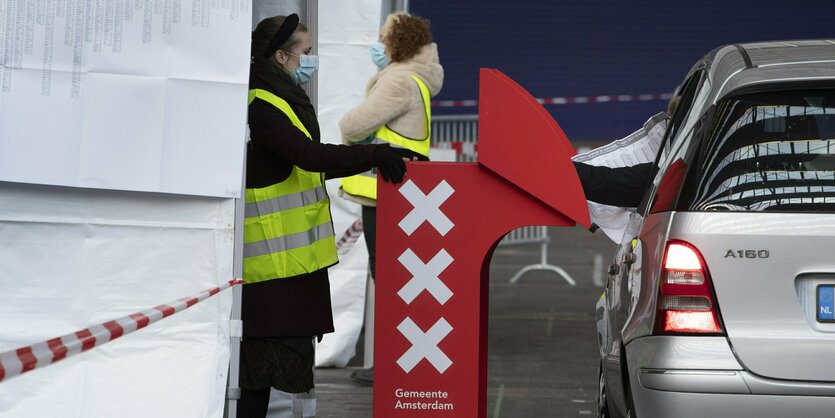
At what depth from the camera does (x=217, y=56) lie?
138 inches

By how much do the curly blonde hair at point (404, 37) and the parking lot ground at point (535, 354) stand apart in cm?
198

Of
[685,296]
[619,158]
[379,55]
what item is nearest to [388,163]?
[619,158]

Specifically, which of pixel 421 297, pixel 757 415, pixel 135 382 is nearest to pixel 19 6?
pixel 135 382

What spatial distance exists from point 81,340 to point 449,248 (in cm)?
162

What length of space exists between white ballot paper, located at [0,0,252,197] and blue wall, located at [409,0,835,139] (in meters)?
20.5

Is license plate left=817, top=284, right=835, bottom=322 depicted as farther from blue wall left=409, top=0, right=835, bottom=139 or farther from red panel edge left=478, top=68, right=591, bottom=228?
blue wall left=409, top=0, right=835, bottom=139

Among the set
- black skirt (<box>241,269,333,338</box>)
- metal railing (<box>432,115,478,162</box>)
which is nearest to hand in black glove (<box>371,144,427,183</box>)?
black skirt (<box>241,269,333,338</box>)

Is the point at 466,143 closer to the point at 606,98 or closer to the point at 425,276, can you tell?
the point at 425,276

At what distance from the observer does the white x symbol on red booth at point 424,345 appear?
407 centimetres

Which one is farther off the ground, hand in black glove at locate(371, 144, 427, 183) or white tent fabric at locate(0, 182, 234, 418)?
hand in black glove at locate(371, 144, 427, 183)

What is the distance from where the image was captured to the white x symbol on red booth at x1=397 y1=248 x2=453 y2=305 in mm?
4051

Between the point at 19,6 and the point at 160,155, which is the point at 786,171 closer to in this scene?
the point at 160,155

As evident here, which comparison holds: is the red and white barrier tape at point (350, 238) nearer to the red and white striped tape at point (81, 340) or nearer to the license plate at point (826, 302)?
the red and white striped tape at point (81, 340)

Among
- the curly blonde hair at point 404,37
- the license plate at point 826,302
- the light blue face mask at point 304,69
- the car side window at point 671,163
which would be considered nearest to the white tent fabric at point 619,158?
the car side window at point 671,163
